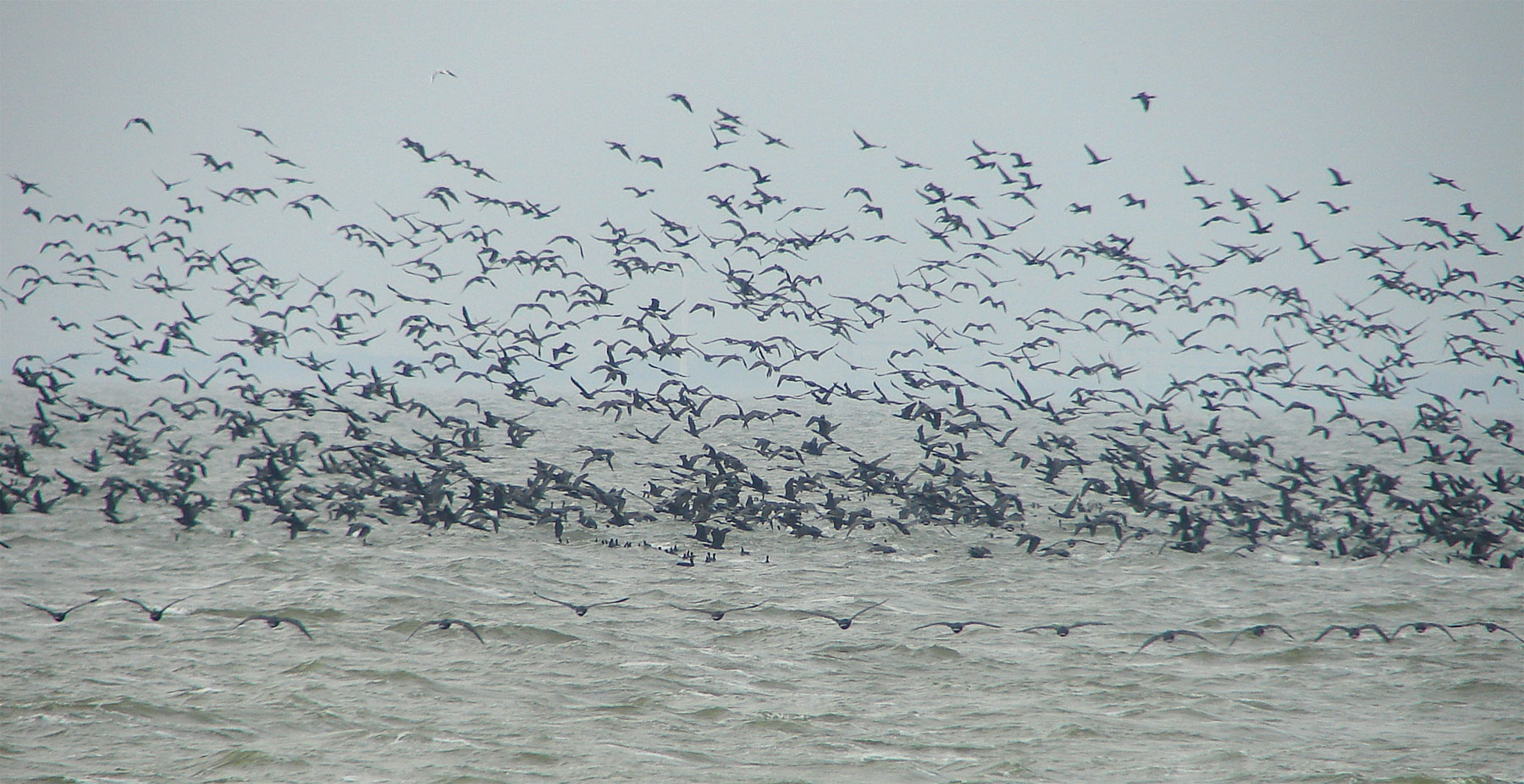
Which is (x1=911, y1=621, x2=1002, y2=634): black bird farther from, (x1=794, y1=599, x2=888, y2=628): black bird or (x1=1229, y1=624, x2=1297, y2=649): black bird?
(x1=1229, y1=624, x2=1297, y2=649): black bird

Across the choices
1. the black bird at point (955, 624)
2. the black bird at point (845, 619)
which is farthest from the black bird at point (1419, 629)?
the black bird at point (845, 619)

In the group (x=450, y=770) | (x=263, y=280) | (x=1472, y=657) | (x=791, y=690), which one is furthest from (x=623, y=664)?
(x=263, y=280)

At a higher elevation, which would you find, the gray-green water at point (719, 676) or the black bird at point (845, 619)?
the black bird at point (845, 619)

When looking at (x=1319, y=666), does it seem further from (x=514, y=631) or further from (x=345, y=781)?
(x=345, y=781)

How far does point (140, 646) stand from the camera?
555 inches

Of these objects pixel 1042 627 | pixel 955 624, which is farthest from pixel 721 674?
pixel 1042 627

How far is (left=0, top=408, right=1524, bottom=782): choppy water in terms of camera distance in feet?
35.6

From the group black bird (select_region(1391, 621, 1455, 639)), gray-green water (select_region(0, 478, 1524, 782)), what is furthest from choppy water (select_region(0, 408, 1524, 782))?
black bird (select_region(1391, 621, 1455, 639))

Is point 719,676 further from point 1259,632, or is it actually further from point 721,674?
point 1259,632

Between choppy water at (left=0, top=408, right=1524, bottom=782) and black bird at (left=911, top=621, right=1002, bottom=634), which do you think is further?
black bird at (left=911, top=621, right=1002, bottom=634)

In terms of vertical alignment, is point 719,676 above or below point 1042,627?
below

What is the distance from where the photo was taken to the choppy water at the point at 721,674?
1084 cm

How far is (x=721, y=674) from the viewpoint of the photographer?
1368cm

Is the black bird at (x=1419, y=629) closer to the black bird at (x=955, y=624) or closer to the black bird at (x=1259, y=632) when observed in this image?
the black bird at (x=1259, y=632)
